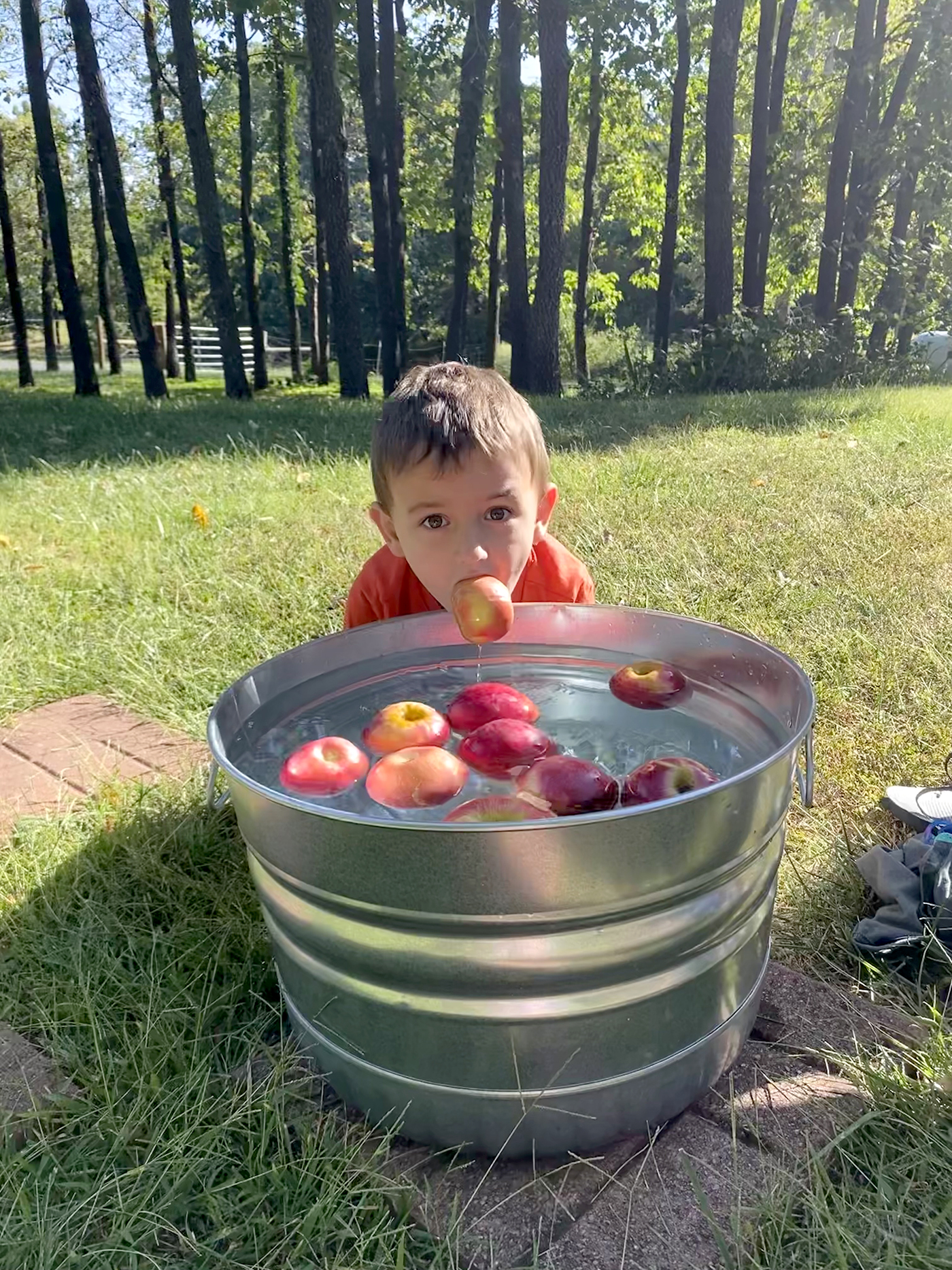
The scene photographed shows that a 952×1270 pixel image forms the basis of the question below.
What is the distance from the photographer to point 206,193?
37.6 feet

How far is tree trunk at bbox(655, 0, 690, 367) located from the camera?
632 inches

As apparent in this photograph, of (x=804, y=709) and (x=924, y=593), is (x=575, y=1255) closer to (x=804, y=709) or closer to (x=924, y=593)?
(x=804, y=709)

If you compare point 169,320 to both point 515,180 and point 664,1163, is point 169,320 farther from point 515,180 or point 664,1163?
point 664,1163

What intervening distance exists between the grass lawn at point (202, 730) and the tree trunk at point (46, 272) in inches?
602

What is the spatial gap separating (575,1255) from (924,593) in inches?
119

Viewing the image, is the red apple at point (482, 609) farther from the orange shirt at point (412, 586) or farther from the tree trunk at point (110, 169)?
the tree trunk at point (110, 169)

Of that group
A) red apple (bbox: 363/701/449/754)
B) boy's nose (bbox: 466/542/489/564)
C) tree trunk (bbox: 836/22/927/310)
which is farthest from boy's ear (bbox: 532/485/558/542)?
tree trunk (bbox: 836/22/927/310)

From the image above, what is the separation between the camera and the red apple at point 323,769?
5.11 ft

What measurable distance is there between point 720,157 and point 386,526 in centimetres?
1195

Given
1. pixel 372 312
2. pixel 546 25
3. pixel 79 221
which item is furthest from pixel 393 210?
pixel 372 312

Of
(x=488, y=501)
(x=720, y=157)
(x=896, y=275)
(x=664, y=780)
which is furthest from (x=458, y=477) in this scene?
(x=896, y=275)

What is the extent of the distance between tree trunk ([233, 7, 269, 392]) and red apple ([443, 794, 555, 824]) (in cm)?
1448

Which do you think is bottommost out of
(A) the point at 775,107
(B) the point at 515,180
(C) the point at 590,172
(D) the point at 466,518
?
(D) the point at 466,518

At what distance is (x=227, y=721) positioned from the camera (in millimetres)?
→ 1541
